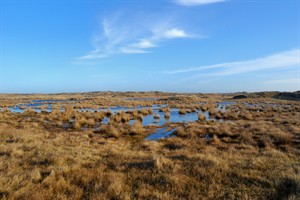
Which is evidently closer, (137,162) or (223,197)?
(223,197)

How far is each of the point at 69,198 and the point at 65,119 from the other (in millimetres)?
19424

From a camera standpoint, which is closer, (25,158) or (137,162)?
(137,162)

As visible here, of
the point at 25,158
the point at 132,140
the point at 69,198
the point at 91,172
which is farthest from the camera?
the point at 132,140

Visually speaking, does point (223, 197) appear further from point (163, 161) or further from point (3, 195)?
point (3, 195)

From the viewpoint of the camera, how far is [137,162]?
741cm

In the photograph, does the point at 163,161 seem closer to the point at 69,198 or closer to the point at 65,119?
the point at 69,198

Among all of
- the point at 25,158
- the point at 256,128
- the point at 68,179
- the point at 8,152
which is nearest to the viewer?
the point at 68,179

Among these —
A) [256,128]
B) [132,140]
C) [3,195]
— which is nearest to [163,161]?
[3,195]

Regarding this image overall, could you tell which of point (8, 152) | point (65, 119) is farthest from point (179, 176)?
point (65, 119)

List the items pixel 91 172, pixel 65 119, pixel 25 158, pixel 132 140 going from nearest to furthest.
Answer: pixel 91 172 → pixel 25 158 → pixel 132 140 → pixel 65 119

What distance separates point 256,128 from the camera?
15.0 m

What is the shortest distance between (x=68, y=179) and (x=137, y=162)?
8.15ft

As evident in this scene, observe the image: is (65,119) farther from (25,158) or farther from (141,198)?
(141,198)

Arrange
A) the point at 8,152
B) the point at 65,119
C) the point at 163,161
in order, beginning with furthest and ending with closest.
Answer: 1. the point at 65,119
2. the point at 8,152
3. the point at 163,161
